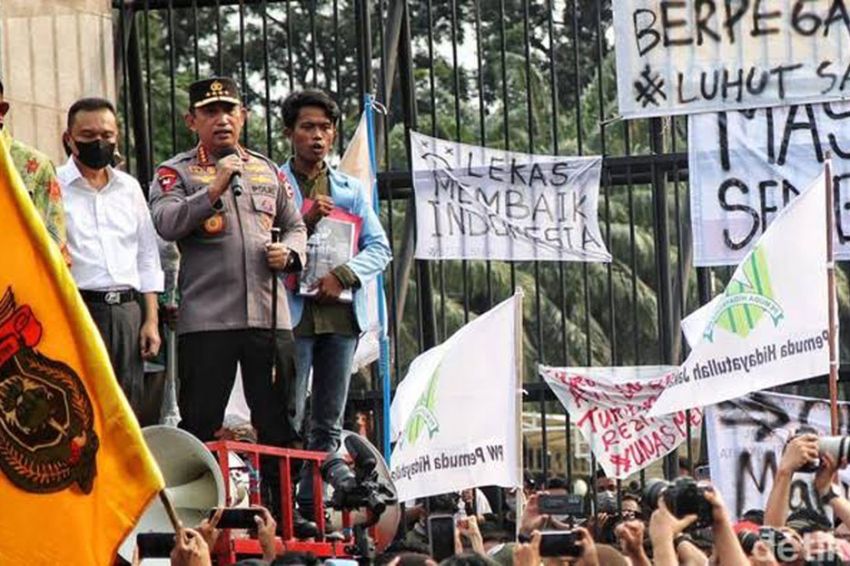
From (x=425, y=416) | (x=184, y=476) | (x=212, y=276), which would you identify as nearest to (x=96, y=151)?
(x=212, y=276)

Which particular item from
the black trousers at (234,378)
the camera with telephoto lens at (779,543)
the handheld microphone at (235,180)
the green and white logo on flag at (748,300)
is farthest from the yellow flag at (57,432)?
the green and white logo on flag at (748,300)

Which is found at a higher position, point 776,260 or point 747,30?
point 747,30

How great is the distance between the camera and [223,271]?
35.9ft

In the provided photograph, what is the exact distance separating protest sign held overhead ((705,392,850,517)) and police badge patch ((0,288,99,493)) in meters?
6.32

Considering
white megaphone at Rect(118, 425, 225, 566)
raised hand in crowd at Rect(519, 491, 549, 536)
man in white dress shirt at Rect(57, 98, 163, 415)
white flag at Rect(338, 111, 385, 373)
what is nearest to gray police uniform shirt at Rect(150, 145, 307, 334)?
man in white dress shirt at Rect(57, 98, 163, 415)

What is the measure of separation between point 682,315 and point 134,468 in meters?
8.11

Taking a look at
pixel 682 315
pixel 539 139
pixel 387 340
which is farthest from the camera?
pixel 539 139

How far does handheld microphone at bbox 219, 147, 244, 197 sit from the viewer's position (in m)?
10.8

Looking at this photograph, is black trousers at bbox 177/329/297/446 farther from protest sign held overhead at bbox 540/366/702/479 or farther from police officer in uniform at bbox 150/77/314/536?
protest sign held overhead at bbox 540/366/702/479

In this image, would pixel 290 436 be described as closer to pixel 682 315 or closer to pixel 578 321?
pixel 682 315

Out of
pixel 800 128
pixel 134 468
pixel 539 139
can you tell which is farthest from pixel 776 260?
pixel 539 139

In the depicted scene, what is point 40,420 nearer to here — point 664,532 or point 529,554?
point 529,554

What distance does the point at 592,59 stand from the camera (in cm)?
3772

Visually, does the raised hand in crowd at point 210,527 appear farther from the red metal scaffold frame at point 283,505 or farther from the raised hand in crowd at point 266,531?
the red metal scaffold frame at point 283,505
